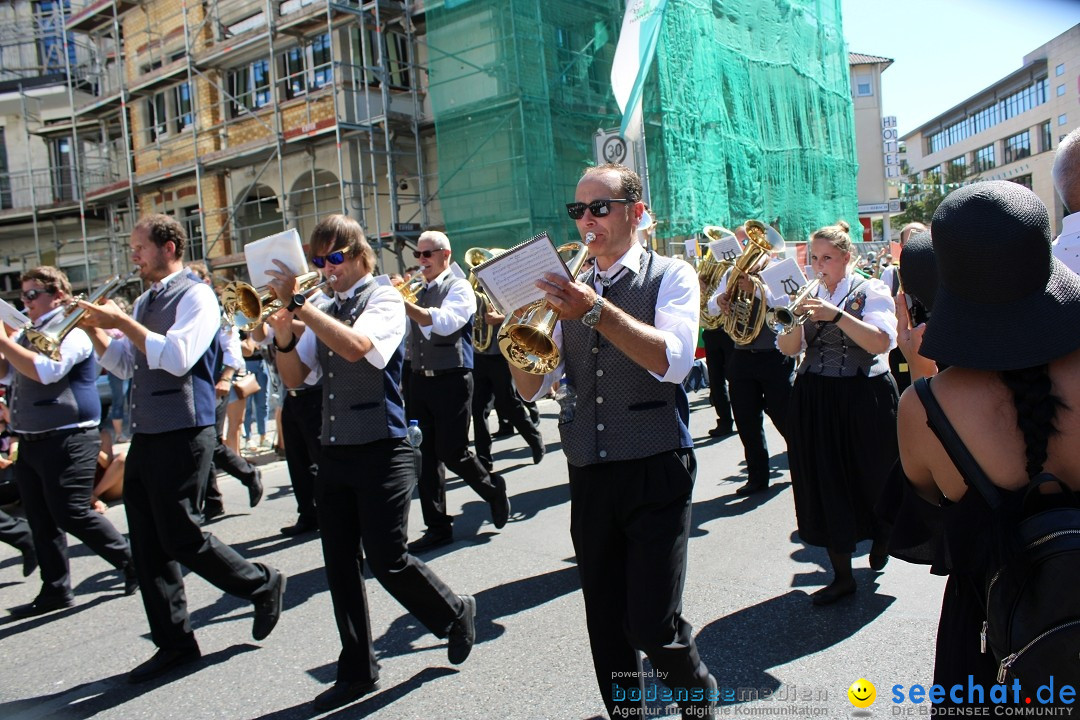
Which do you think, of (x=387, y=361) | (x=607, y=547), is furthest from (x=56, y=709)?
(x=607, y=547)

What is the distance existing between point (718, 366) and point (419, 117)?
11968 mm

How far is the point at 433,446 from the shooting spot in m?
6.04

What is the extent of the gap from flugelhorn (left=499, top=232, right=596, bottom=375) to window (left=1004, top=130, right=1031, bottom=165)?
60.4 metres

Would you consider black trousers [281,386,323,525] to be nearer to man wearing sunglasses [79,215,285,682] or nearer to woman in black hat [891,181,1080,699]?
man wearing sunglasses [79,215,285,682]

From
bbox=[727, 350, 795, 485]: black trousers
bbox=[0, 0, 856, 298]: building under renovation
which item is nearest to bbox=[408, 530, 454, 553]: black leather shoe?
bbox=[727, 350, 795, 485]: black trousers

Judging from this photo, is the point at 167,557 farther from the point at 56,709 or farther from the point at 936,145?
the point at 936,145

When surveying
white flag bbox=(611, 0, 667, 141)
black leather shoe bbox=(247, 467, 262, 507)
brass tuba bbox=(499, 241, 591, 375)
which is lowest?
black leather shoe bbox=(247, 467, 262, 507)

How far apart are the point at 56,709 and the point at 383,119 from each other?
50.7 feet

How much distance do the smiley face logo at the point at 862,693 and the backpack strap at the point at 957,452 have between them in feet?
5.90

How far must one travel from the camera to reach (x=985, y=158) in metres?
60.5

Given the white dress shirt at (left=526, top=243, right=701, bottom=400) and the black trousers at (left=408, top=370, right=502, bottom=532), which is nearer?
the white dress shirt at (left=526, top=243, right=701, bottom=400)

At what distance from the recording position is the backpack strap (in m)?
1.70

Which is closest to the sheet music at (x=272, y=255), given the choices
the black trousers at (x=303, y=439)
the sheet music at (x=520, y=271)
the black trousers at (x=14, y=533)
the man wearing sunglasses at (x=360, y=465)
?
the man wearing sunglasses at (x=360, y=465)

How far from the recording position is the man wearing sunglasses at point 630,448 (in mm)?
2682
